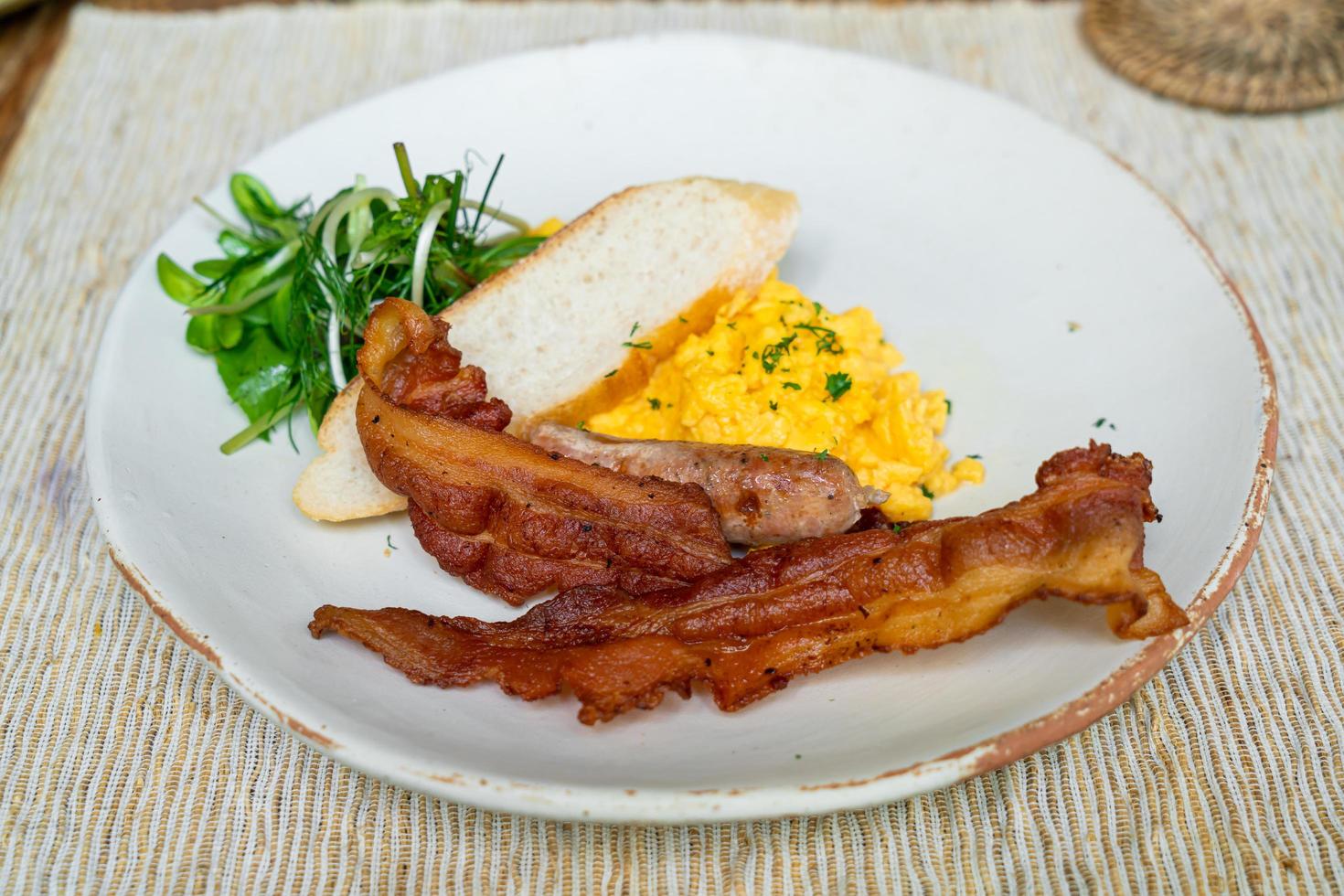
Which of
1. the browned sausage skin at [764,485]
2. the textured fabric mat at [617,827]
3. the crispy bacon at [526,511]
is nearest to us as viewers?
the textured fabric mat at [617,827]

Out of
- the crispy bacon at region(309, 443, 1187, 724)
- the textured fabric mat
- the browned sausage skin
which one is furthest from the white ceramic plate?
the browned sausage skin

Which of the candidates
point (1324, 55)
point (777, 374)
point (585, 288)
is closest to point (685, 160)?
point (585, 288)

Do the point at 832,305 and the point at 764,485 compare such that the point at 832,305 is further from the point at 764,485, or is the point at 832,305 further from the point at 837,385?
the point at 764,485

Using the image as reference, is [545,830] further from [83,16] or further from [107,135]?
[83,16]

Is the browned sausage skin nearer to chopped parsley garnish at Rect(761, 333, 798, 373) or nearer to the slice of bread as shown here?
chopped parsley garnish at Rect(761, 333, 798, 373)

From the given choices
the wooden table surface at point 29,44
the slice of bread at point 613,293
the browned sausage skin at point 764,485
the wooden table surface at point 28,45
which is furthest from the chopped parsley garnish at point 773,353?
the wooden table surface at point 28,45

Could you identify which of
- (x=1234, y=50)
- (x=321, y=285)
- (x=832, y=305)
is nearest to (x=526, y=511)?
(x=321, y=285)

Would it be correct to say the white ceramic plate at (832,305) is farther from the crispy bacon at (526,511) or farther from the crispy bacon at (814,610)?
the crispy bacon at (526,511)
